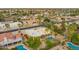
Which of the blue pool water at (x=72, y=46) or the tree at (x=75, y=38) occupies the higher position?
the tree at (x=75, y=38)

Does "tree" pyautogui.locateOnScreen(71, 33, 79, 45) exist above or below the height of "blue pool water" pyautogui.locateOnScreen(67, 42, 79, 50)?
above

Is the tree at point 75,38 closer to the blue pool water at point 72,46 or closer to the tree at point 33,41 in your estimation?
the blue pool water at point 72,46

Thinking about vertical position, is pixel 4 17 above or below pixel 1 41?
above

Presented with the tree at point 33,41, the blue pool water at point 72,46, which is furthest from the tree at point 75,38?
the tree at point 33,41

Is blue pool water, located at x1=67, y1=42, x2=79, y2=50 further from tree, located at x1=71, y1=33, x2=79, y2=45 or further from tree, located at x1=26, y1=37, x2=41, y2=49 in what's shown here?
tree, located at x1=26, y1=37, x2=41, y2=49

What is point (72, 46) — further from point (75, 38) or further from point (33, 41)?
point (33, 41)

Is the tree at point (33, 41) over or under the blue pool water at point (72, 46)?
over

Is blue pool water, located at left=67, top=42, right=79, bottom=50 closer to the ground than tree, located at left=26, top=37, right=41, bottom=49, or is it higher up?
closer to the ground

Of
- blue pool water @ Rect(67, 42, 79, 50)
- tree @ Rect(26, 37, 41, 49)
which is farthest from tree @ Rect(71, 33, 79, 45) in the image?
tree @ Rect(26, 37, 41, 49)

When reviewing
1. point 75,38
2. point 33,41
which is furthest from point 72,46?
point 33,41
